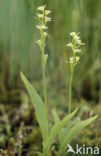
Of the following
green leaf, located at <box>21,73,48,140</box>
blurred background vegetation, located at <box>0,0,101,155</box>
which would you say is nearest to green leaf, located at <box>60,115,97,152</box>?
green leaf, located at <box>21,73,48,140</box>

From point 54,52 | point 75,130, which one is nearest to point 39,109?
point 75,130

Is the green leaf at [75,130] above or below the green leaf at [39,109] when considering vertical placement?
below

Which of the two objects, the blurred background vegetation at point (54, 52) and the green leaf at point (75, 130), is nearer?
the green leaf at point (75, 130)

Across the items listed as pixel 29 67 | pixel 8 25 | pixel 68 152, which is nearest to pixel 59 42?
pixel 29 67

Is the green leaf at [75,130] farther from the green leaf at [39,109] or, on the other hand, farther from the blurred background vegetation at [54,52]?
the blurred background vegetation at [54,52]

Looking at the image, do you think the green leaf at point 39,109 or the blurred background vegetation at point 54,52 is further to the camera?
the blurred background vegetation at point 54,52

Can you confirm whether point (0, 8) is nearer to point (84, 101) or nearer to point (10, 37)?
point (10, 37)

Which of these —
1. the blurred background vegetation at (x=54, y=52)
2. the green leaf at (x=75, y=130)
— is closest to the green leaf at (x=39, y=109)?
the green leaf at (x=75, y=130)

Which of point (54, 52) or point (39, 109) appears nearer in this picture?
point (39, 109)

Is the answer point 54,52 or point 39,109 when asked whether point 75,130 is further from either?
point 54,52
